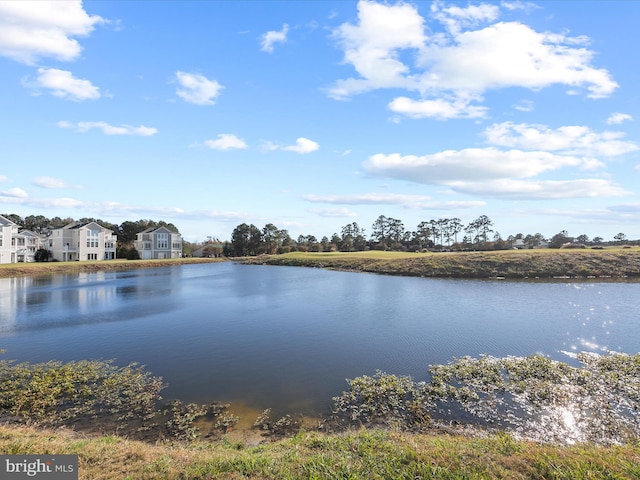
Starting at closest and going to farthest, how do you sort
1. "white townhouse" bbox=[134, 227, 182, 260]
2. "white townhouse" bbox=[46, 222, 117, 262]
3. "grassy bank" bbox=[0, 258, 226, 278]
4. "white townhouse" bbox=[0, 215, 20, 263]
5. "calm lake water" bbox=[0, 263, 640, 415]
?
"calm lake water" bbox=[0, 263, 640, 415], "grassy bank" bbox=[0, 258, 226, 278], "white townhouse" bbox=[0, 215, 20, 263], "white townhouse" bbox=[46, 222, 117, 262], "white townhouse" bbox=[134, 227, 182, 260]

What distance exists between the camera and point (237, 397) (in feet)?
37.1

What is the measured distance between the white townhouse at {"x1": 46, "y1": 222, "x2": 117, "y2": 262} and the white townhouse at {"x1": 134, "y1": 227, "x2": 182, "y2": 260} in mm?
12144

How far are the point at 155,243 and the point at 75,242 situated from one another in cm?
1838

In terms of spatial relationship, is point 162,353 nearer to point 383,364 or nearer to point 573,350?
point 383,364

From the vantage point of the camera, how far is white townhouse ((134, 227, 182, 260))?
86125mm

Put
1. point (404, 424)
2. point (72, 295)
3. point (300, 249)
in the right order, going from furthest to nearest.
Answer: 1. point (300, 249)
2. point (72, 295)
3. point (404, 424)

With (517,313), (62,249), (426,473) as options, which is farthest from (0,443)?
(62,249)

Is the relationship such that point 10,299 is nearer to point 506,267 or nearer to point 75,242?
point 75,242

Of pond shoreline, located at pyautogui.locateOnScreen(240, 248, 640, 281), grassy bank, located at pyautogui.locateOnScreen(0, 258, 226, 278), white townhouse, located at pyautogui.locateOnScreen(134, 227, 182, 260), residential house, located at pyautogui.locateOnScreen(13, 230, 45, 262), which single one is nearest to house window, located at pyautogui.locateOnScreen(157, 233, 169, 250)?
white townhouse, located at pyautogui.locateOnScreen(134, 227, 182, 260)

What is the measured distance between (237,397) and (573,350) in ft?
50.8

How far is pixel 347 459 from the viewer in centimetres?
647

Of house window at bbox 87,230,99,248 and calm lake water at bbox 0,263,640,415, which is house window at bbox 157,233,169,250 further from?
calm lake water at bbox 0,263,640,415

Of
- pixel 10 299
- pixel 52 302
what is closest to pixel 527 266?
pixel 52 302

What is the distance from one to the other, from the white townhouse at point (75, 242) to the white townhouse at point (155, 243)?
1214cm
